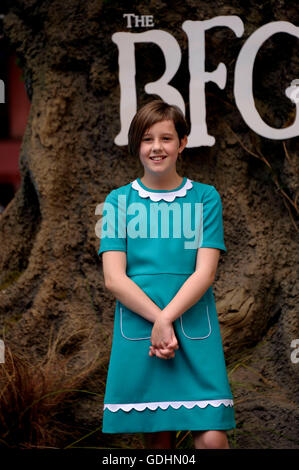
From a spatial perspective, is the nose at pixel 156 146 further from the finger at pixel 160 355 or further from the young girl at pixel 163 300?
the finger at pixel 160 355

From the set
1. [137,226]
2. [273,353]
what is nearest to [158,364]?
[137,226]

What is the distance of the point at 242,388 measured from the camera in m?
3.47

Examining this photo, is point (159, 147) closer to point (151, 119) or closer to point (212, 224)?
point (151, 119)

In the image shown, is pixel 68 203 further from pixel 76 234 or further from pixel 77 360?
pixel 77 360

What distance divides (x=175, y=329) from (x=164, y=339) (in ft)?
0.30

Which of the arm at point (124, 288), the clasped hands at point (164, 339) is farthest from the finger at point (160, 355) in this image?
the arm at point (124, 288)

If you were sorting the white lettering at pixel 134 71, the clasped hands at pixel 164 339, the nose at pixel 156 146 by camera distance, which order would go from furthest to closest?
the white lettering at pixel 134 71 < the nose at pixel 156 146 < the clasped hands at pixel 164 339

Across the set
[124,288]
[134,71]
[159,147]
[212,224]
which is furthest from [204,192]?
[134,71]

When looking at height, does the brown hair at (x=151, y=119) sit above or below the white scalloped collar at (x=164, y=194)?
above

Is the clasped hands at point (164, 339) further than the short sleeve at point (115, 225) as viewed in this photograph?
No

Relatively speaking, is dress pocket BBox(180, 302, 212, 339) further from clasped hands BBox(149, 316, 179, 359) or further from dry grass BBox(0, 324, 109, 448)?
dry grass BBox(0, 324, 109, 448)

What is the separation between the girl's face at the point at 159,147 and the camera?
2.30 m

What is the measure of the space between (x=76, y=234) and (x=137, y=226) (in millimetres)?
1617

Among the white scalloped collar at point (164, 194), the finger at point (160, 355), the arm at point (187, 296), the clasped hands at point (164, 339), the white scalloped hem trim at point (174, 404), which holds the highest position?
the white scalloped collar at point (164, 194)
